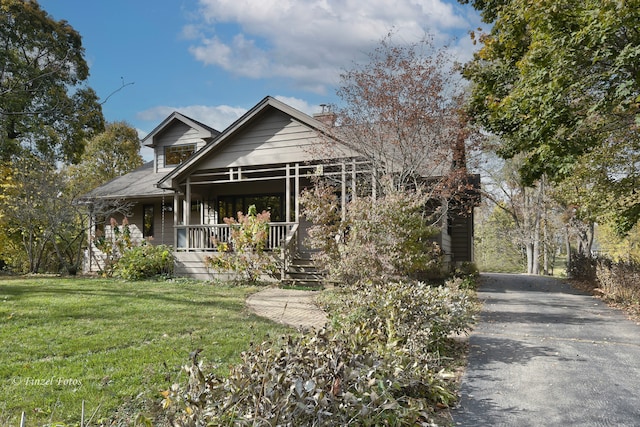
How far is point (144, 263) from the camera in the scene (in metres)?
14.7

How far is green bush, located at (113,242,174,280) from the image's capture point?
14461 mm

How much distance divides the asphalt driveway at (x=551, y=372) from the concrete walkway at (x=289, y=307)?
2748mm

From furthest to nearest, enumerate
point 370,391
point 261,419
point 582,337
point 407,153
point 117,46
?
point 407,153, point 117,46, point 582,337, point 370,391, point 261,419

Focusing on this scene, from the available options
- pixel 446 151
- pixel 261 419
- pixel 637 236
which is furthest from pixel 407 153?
pixel 637 236

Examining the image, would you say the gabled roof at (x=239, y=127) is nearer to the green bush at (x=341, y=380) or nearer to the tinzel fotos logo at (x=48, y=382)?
the green bush at (x=341, y=380)

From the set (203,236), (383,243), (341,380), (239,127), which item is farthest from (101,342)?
(239,127)

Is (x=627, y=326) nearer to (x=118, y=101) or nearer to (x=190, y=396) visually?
(x=190, y=396)

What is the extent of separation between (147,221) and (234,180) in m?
6.76

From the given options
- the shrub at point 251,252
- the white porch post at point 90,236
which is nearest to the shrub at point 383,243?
the shrub at point 251,252

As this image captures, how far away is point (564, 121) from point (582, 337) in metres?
5.12

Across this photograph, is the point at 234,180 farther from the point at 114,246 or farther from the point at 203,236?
the point at 114,246

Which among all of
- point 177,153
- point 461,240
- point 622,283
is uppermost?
point 177,153

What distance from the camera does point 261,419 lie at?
2600 mm

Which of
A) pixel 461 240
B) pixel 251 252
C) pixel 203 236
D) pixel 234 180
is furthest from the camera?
pixel 461 240
